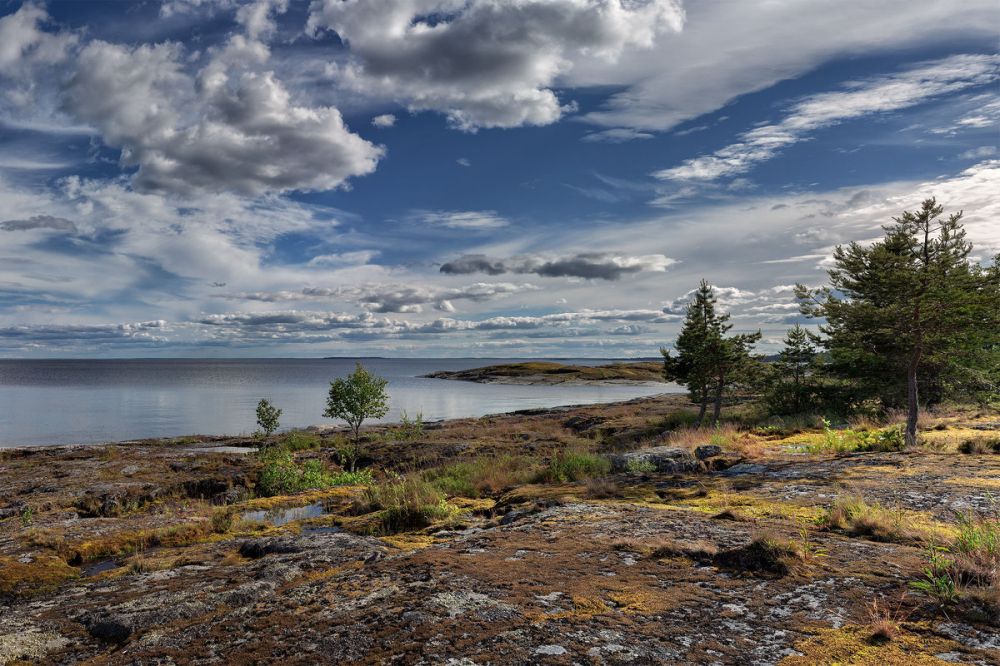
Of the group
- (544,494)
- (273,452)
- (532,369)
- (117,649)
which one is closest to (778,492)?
(544,494)

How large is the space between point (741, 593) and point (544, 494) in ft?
18.0

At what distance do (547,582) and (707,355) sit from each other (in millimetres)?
32800

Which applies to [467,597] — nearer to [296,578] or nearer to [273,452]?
[296,578]

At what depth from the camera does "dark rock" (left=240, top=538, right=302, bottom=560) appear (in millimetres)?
6711

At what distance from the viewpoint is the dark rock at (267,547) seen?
671 centimetres

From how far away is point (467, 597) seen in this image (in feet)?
13.6

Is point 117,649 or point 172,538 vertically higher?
point 117,649

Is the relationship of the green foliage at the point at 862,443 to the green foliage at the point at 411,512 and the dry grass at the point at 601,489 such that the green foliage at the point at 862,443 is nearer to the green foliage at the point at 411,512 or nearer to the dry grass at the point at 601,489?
the dry grass at the point at 601,489

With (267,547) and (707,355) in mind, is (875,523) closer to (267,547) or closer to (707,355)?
(267,547)

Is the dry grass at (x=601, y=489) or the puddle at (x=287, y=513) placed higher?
the dry grass at (x=601, y=489)

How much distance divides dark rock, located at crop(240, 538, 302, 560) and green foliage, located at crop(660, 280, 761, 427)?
31.4 metres

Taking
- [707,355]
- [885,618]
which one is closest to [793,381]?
[707,355]

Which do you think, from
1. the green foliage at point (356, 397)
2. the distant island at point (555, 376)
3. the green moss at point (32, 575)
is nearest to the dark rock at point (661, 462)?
the green moss at point (32, 575)

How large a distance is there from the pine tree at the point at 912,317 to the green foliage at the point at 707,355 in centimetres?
516
